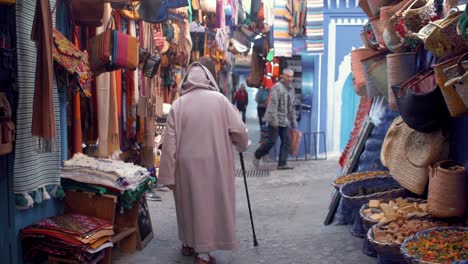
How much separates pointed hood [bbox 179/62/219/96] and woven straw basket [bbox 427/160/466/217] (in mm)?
2066

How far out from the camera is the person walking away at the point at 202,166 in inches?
177

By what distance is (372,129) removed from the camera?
222 inches

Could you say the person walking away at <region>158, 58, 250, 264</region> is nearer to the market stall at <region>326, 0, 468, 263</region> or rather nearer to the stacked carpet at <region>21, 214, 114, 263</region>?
the stacked carpet at <region>21, 214, 114, 263</region>

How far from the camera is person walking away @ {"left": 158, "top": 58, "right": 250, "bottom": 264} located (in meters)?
4.48

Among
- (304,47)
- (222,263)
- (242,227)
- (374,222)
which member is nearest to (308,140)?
(304,47)

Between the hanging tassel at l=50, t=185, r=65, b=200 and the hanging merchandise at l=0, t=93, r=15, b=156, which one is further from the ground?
the hanging merchandise at l=0, t=93, r=15, b=156

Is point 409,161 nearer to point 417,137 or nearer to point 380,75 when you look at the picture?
point 417,137

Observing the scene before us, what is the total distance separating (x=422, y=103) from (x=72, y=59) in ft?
8.59

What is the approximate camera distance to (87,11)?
4.60 meters

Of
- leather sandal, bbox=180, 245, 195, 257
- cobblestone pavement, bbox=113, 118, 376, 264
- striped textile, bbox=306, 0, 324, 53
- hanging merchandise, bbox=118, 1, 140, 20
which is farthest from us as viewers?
striped textile, bbox=306, 0, 324, 53

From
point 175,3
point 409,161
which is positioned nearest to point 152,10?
point 175,3

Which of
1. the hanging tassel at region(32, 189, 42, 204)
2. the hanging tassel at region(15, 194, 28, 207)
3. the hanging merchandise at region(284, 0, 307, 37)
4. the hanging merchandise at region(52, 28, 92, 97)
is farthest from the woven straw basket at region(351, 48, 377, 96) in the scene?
the hanging merchandise at region(284, 0, 307, 37)

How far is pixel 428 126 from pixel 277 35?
23.6ft

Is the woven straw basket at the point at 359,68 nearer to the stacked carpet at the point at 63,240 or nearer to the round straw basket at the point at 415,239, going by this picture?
the round straw basket at the point at 415,239
